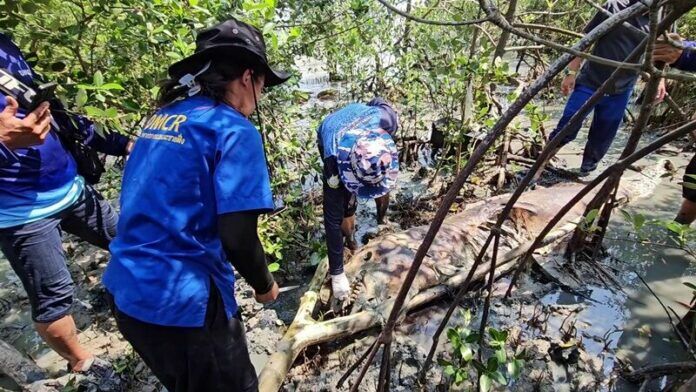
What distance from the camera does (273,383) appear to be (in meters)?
2.20

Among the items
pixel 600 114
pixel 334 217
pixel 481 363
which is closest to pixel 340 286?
pixel 334 217

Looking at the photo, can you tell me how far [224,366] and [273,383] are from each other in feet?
2.15

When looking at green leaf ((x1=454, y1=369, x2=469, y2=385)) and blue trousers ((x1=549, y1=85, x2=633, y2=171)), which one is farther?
blue trousers ((x1=549, y1=85, x2=633, y2=171))

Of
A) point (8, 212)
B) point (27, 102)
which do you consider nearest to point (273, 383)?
point (8, 212)

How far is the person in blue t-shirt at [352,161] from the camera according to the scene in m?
2.40

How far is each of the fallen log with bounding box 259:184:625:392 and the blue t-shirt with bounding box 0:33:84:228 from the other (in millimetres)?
1477

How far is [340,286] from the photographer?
8.70 ft

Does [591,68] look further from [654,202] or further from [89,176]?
[89,176]

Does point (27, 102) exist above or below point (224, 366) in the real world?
above

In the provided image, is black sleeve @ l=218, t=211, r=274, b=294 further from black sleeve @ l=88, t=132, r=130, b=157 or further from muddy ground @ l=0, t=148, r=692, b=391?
black sleeve @ l=88, t=132, r=130, b=157

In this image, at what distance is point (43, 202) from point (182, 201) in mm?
1226

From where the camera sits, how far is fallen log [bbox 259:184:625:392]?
2.42 metres

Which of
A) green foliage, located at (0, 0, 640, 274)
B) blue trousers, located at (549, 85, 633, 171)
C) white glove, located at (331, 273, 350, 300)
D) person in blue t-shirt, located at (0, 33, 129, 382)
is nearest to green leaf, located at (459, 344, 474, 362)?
white glove, located at (331, 273, 350, 300)

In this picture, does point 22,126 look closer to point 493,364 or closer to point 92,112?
point 92,112
